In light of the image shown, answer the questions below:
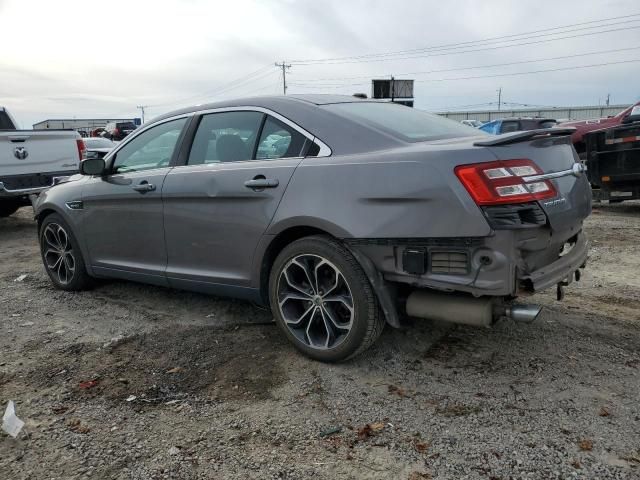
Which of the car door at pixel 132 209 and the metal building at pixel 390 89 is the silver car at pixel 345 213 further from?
the metal building at pixel 390 89

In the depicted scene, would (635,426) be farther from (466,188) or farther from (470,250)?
(466,188)

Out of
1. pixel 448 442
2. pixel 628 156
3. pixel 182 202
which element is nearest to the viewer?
pixel 448 442

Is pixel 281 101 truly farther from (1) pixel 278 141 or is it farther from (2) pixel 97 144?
(2) pixel 97 144

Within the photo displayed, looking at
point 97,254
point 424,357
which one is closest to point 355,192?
point 424,357

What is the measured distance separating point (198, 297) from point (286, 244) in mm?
1636

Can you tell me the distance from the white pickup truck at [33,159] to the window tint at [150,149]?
14.0 ft

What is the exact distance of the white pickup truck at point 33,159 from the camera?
26.2 feet

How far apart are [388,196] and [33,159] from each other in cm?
714

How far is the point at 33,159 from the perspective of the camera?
27.2ft

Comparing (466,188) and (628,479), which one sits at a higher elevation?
(466,188)

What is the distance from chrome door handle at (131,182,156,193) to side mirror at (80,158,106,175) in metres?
0.53

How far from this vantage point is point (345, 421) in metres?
2.83

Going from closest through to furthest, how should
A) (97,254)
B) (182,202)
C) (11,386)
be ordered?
(11,386) < (182,202) < (97,254)

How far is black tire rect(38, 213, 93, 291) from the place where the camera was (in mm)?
5117
